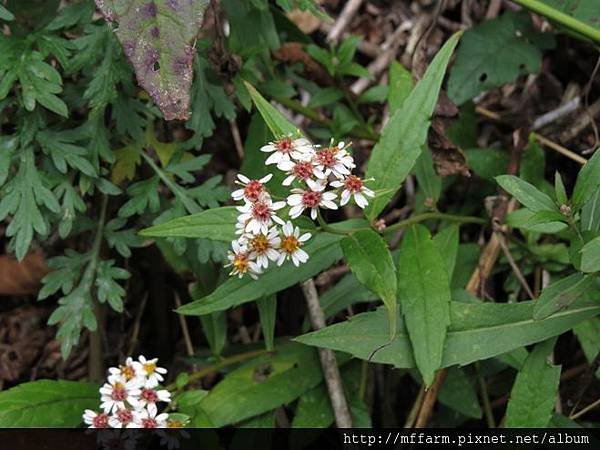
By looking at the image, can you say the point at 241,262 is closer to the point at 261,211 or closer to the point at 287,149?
the point at 261,211

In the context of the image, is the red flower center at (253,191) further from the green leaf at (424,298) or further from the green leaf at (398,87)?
the green leaf at (398,87)

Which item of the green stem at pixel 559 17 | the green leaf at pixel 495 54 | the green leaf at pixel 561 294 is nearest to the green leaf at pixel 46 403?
the green leaf at pixel 561 294

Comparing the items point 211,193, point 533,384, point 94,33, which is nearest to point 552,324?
point 533,384

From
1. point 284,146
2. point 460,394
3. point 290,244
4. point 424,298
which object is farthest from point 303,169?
point 460,394

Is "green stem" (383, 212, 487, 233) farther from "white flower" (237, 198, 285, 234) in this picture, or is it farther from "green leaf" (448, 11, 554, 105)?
"green leaf" (448, 11, 554, 105)

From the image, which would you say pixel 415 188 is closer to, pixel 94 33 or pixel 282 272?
pixel 282 272

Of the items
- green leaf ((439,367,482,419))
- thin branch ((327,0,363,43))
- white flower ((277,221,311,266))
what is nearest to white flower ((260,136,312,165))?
white flower ((277,221,311,266))
